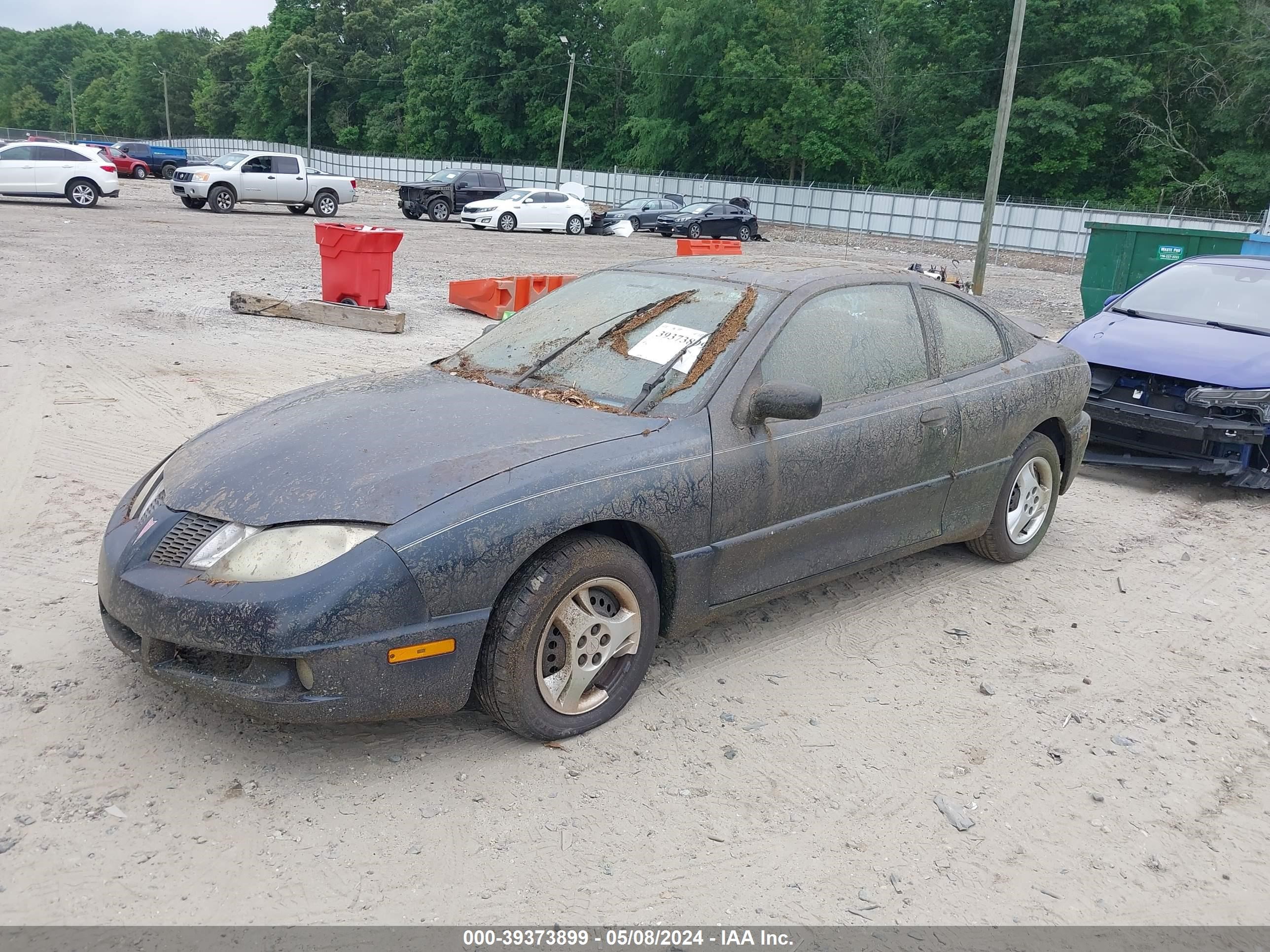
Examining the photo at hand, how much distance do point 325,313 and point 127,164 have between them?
1565 inches

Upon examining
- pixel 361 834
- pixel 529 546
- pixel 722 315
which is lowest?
pixel 361 834

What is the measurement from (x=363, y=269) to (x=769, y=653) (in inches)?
365

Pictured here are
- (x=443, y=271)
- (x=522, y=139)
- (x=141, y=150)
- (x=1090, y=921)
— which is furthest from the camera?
(x=522, y=139)

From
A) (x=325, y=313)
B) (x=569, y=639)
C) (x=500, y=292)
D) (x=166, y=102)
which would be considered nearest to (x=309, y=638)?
(x=569, y=639)

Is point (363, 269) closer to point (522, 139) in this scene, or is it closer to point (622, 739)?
point (622, 739)

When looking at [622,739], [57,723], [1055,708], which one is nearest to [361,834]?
[622,739]

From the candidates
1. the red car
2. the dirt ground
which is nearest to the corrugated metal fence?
the red car

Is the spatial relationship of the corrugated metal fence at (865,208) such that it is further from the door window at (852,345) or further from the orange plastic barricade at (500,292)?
the door window at (852,345)

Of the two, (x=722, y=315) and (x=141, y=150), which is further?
(x=141, y=150)

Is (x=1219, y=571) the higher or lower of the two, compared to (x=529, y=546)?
lower

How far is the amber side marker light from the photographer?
320 centimetres

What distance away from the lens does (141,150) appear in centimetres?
4803

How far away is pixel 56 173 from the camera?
25781 millimetres

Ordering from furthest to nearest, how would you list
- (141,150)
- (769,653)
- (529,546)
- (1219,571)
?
(141,150), (1219,571), (769,653), (529,546)
